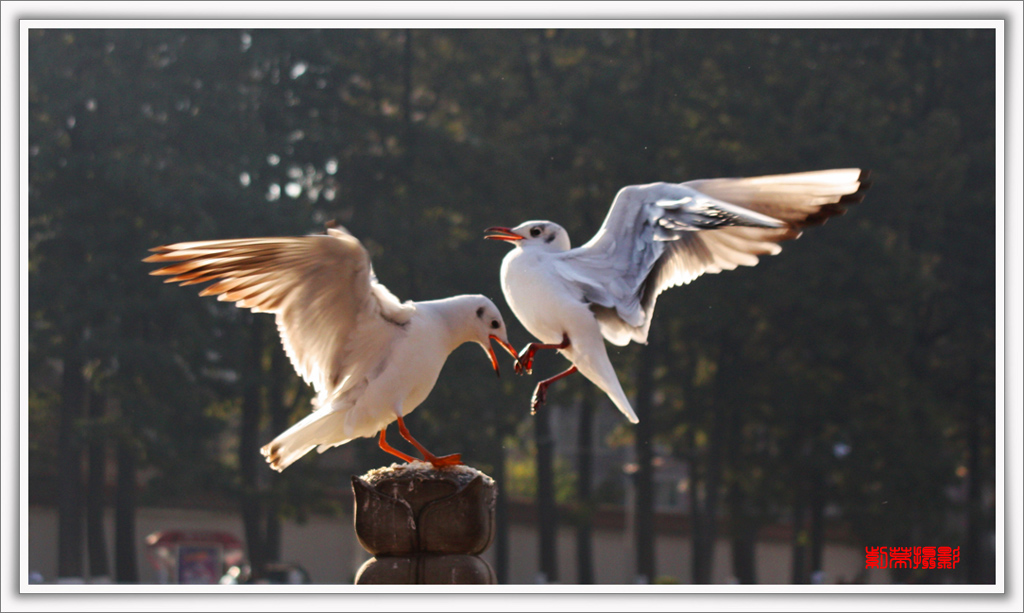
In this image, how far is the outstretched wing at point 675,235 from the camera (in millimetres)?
4824

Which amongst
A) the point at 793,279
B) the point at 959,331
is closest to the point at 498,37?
the point at 793,279

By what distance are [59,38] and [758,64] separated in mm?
10759

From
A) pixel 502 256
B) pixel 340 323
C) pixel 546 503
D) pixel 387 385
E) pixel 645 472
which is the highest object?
pixel 502 256

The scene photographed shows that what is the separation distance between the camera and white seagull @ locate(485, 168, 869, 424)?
15.4ft

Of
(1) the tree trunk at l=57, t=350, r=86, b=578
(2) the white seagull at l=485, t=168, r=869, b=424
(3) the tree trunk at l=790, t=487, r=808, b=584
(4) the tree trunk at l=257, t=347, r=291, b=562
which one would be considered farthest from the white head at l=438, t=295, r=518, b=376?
(3) the tree trunk at l=790, t=487, r=808, b=584

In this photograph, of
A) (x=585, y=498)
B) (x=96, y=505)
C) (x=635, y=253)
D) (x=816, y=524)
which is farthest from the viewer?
(x=585, y=498)

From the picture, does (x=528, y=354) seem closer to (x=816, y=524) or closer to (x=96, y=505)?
(x=816, y=524)

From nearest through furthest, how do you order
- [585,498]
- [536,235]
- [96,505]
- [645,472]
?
[536,235] → [96,505] → [645,472] → [585,498]

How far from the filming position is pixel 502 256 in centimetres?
1694

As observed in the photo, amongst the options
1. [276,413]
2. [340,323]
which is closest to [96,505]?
[276,413]

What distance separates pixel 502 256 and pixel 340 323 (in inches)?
483

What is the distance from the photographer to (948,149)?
58.6ft

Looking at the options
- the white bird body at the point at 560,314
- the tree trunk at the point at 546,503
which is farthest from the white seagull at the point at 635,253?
the tree trunk at the point at 546,503

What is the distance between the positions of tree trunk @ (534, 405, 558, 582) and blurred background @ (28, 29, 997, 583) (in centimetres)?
5
